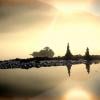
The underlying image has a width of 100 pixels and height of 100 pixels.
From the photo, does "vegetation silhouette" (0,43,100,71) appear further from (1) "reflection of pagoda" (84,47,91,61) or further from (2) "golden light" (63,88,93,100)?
(2) "golden light" (63,88,93,100)

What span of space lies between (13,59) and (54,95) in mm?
9950

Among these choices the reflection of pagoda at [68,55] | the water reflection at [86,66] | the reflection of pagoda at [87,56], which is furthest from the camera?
the reflection of pagoda at [68,55]

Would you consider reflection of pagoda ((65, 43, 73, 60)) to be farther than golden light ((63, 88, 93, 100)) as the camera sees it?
Yes

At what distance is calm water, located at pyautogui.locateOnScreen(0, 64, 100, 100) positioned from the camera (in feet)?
73.4

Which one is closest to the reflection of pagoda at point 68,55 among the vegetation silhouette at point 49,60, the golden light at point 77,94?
the vegetation silhouette at point 49,60

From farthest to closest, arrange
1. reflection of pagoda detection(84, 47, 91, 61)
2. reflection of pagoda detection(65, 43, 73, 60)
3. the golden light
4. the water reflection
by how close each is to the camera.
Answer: reflection of pagoda detection(65, 43, 73, 60), reflection of pagoda detection(84, 47, 91, 61), the water reflection, the golden light

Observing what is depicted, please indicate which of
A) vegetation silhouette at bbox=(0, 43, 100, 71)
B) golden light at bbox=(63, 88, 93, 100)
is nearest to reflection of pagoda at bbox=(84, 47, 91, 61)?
vegetation silhouette at bbox=(0, 43, 100, 71)

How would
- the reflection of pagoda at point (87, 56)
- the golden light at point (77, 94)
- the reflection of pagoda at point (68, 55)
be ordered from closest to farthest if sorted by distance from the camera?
the golden light at point (77, 94) < the reflection of pagoda at point (87, 56) < the reflection of pagoda at point (68, 55)

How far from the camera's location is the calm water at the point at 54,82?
880 inches

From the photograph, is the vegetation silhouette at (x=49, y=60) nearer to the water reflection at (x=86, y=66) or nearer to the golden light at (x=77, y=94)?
the water reflection at (x=86, y=66)

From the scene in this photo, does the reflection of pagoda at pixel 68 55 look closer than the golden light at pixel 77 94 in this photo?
No

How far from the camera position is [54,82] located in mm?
25594

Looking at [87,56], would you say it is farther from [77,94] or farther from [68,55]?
[77,94]

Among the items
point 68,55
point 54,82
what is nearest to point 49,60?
point 68,55
